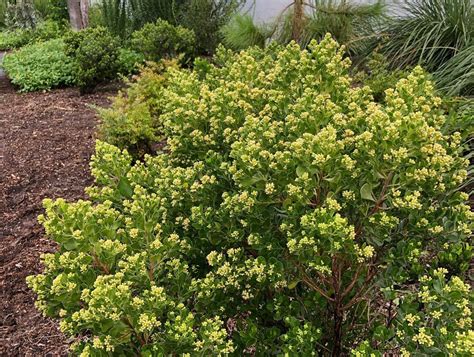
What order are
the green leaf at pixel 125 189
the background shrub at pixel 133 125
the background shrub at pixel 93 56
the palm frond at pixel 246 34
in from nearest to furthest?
1. the green leaf at pixel 125 189
2. the background shrub at pixel 133 125
3. the palm frond at pixel 246 34
4. the background shrub at pixel 93 56

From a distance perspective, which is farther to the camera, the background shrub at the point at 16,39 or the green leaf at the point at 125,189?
the background shrub at the point at 16,39

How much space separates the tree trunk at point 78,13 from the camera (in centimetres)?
916

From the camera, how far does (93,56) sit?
7.07 m

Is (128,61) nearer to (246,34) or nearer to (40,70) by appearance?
(40,70)

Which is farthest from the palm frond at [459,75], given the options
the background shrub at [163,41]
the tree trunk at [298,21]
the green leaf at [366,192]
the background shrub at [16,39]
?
the background shrub at [16,39]

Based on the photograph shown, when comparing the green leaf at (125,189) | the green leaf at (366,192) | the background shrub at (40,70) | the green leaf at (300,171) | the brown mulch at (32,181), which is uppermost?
the green leaf at (300,171)

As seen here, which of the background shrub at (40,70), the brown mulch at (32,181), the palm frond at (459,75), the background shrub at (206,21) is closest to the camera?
the brown mulch at (32,181)

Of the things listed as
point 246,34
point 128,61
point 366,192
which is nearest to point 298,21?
point 246,34

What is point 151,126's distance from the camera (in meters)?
4.49

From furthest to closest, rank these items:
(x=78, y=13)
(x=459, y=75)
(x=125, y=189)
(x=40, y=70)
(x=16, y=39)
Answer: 1. (x=16, y=39)
2. (x=78, y=13)
3. (x=40, y=70)
4. (x=459, y=75)
5. (x=125, y=189)

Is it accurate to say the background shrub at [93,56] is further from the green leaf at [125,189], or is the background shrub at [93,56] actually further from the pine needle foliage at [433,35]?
the green leaf at [125,189]

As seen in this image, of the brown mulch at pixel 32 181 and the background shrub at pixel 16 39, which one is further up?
the background shrub at pixel 16 39

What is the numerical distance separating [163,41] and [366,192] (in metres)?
6.18

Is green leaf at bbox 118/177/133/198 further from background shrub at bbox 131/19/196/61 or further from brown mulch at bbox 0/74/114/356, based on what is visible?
background shrub at bbox 131/19/196/61
